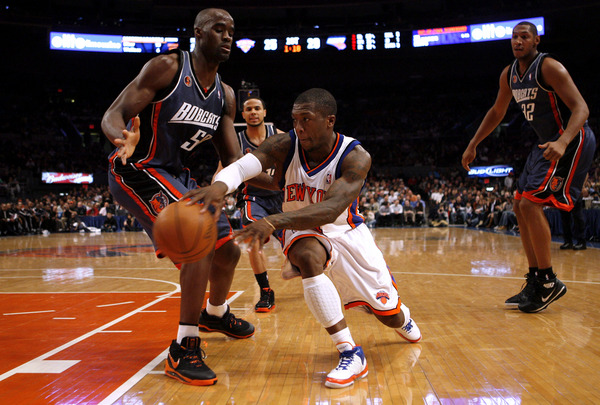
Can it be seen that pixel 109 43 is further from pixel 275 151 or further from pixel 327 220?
pixel 327 220

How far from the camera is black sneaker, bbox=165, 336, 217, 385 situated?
2576 millimetres

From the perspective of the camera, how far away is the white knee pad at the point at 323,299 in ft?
8.95

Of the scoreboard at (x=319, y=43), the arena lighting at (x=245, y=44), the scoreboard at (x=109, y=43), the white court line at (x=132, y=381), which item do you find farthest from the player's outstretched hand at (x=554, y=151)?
the scoreboard at (x=109, y=43)

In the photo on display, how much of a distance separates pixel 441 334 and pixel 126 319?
7.98 feet

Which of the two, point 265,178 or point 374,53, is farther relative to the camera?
point 374,53

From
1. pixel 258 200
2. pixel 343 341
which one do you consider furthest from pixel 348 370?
pixel 258 200

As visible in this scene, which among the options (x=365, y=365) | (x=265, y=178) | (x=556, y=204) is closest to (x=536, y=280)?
(x=556, y=204)

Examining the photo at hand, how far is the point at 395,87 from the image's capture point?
3281 cm

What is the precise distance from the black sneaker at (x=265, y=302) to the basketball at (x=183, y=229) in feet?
6.82

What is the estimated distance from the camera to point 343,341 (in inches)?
107

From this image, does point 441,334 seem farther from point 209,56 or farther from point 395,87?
point 395,87

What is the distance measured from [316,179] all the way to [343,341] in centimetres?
93

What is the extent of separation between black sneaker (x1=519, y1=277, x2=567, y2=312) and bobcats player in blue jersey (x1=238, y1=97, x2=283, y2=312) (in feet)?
7.07

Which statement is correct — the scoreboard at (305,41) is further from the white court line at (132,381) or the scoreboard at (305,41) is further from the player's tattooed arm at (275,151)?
the white court line at (132,381)
